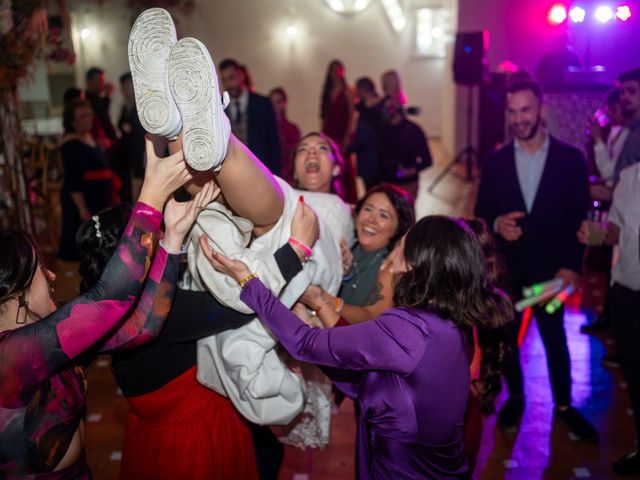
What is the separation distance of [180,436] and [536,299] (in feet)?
6.08

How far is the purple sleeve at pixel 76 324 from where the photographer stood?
129 centimetres

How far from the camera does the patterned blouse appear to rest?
1.30 metres

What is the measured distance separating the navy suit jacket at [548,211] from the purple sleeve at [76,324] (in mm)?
1969

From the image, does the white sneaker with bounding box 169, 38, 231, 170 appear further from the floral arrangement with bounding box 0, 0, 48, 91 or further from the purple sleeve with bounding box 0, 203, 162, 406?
the floral arrangement with bounding box 0, 0, 48, 91

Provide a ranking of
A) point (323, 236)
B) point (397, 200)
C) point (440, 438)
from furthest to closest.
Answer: point (397, 200) → point (323, 236) → point (440, 438)

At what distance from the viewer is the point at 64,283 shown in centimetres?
541

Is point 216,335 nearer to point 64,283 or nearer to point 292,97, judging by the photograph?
point 64,283

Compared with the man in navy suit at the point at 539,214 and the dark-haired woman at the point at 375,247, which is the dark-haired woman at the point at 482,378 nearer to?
the dark-haired woman at the point at 375,247

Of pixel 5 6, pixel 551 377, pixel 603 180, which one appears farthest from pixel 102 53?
pixel 551 377

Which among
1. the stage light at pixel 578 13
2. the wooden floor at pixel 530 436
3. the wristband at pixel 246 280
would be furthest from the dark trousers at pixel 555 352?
the stage light at pixel 578 13

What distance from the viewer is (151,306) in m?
1.60

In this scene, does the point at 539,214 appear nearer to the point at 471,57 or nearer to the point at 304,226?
the point at 304,226

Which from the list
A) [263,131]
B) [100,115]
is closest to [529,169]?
[263,131]

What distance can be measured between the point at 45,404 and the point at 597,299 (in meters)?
4.21
